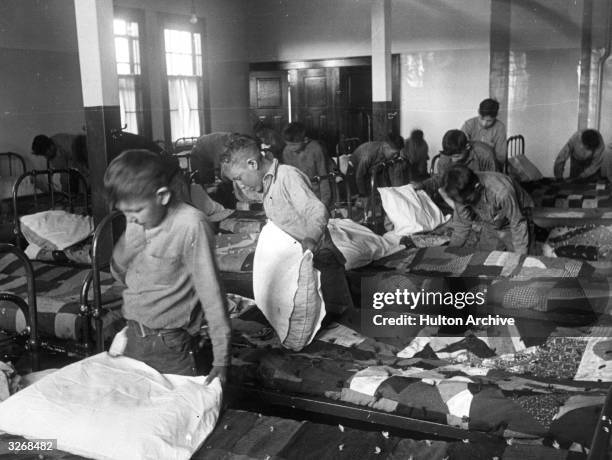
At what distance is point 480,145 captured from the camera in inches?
194

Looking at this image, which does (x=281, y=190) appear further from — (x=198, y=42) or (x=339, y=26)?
(x=198, y=42)

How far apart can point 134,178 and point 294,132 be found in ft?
11.0

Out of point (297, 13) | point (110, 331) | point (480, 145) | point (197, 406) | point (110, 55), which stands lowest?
point (110, 331)

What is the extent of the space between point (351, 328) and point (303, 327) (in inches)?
12.3

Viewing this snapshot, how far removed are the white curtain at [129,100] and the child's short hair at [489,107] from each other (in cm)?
269

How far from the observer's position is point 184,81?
544cm

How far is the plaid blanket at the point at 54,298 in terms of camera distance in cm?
319

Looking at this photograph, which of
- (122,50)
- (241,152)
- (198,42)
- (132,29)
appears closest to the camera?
(241,152)

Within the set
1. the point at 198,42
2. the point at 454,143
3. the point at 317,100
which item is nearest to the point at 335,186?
the point at 317,100

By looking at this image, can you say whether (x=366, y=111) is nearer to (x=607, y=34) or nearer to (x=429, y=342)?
(x=607, y=34)

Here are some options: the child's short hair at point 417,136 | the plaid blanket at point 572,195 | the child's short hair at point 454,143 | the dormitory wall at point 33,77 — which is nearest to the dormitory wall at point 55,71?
the dormitory wall at point 33,77

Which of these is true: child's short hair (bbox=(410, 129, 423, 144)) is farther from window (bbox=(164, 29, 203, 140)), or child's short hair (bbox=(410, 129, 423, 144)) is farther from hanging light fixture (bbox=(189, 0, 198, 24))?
hanging light fixture (bbox=(189, 0, 198, 24))

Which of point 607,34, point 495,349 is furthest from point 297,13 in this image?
point 495,349

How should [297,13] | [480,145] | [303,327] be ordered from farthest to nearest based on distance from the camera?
[297,13] → [480,145] → [303,327]
